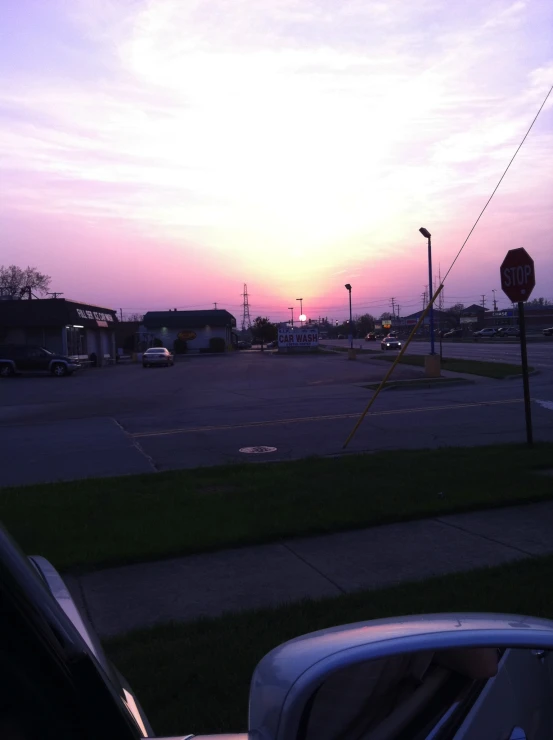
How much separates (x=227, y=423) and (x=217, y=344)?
65594mm

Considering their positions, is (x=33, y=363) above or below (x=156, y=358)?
above

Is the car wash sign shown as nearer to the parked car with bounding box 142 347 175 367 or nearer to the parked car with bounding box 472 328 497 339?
the parked car with bounding box 142 347 175 367

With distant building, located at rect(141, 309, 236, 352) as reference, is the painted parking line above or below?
below

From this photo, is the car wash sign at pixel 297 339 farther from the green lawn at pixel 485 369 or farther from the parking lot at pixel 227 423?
the parking lot at pixel 227 423

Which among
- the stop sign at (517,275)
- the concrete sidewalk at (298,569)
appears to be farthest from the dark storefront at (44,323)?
the concrete sidewalk at (298,569)

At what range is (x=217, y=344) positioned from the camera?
268 ft

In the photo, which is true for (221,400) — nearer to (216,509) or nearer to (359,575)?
(216,509)

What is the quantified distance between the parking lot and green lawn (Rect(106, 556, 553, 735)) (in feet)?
20.1

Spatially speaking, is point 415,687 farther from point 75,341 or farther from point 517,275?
point 75,341

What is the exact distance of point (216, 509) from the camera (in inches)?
304

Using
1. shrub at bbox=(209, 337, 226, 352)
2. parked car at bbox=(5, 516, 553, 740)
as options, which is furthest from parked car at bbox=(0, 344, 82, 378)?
shrub at bbox=(209, 337, 226, 352)

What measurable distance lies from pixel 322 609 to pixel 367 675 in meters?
3.15

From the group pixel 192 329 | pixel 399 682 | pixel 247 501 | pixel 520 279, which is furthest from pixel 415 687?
pixel 192 329

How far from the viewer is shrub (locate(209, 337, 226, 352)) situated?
81.6 metres
